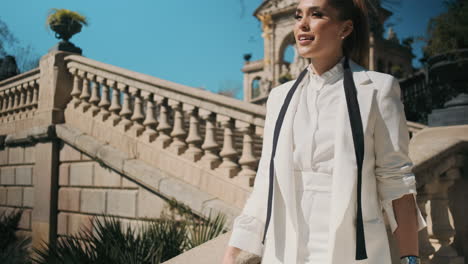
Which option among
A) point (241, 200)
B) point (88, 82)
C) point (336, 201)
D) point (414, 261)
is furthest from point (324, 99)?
point (88, 82)

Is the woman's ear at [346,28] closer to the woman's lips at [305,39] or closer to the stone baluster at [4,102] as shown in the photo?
the woman's lips at [305,39]

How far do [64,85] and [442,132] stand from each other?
5633 mm

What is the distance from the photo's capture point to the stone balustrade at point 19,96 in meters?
7.73

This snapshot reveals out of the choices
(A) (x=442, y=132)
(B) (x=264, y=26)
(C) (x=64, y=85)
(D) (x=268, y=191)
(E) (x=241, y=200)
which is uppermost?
(B) (x=264, y=26)

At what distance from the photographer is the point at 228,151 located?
450cm

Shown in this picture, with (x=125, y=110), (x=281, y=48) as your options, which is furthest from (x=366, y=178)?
(x=281, y=48)

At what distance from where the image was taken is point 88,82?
6.75 meters

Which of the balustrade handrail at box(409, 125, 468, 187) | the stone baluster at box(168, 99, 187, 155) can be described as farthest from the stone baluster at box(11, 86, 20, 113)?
the balustrade handrail at box(409, 125, 468, 187)

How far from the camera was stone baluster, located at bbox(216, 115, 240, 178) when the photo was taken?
445 centimetres

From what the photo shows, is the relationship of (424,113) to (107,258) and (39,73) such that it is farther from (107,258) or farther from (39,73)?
(107,258)

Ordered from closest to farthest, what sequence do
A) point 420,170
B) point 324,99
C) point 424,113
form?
point 324,99 → point 420,170 → point 424,113

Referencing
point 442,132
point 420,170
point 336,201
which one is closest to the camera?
point 336,201

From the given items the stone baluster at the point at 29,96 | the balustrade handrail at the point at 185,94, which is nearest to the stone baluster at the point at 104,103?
the balustrade handrail at the point at 185,94

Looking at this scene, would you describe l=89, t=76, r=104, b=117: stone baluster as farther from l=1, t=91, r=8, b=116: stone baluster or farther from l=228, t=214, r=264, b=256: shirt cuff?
l=228, t=214, r=264, b=256: shirt cuff
